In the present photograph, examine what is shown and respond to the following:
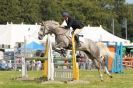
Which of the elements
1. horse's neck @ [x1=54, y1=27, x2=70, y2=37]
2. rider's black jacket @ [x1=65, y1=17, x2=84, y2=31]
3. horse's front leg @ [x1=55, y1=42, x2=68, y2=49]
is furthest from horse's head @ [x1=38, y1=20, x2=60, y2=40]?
rider's black jacket @ [x1=65, y1=17, x2=84, y2=31]

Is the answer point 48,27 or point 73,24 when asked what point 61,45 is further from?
point 73,24

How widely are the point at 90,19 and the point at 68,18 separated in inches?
3024

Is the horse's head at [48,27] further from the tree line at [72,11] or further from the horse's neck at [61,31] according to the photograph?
the tree line at [72,11]

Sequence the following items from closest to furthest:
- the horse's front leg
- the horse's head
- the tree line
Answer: the horse's head, the horse's front leg, the tree line

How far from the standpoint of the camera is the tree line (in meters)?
81.1

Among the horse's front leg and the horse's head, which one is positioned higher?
the horse's head

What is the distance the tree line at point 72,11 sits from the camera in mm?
81062

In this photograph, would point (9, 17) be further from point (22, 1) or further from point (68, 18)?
point (68, 18)

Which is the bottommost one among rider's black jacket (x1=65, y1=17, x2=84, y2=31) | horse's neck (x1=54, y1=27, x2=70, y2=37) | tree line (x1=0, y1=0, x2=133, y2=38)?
horse's neck (x1=54, y1=27, x2=70, y2=37)

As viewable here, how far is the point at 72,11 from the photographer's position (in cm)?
9056

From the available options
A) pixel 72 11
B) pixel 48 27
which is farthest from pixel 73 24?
pixel 72 11

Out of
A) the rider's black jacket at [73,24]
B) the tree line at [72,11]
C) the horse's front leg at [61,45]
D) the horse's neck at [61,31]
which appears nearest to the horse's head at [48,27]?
the horse's neck at [61,31]

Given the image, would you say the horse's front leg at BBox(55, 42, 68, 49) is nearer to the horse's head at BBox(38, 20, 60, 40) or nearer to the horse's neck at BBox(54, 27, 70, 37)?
the horse's neck at BBox(54, 27, 70, 37)

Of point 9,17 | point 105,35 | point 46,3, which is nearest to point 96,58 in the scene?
point 105,35
